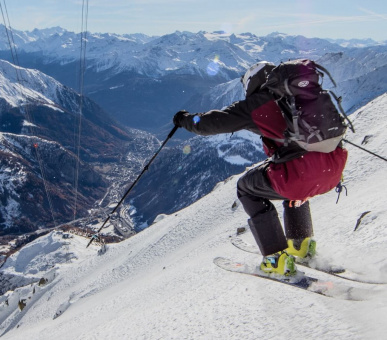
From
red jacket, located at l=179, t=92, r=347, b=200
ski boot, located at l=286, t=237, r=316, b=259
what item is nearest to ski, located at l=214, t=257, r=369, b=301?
ski boot, located at l=286, t=237, r=316, b=259

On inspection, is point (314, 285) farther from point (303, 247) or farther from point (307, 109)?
point (307, 109)

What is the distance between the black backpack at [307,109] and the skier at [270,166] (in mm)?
218

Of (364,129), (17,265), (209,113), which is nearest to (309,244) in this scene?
(209,113)

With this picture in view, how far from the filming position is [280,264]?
480 cm

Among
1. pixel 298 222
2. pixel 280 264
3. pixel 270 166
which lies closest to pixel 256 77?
pixel 270 166

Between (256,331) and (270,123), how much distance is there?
2.25 metres

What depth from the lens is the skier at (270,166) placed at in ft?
13.5

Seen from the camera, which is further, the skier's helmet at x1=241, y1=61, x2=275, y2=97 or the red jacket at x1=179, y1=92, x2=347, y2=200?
the skier's helmet at x1=241, y1=61, x2=275, y2=97

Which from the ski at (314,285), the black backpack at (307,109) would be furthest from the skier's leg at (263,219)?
the black backpack at (307,109)

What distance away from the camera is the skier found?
4.12 m

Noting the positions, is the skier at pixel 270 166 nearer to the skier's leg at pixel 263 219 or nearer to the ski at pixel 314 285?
the skier's leg at pixel 263 219

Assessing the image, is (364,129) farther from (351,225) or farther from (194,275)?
(194,275)

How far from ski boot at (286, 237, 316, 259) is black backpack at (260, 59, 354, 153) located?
1.94m

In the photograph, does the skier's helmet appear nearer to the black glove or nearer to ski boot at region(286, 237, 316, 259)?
the black glove
